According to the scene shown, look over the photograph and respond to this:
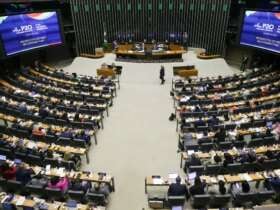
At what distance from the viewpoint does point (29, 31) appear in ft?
78.0

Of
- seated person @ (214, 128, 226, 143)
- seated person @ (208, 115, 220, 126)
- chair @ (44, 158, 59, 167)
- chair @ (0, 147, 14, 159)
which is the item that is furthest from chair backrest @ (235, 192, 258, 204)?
chair @ (0, 147, 14, 159)

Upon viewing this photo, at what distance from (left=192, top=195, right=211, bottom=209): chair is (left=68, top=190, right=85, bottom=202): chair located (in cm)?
410

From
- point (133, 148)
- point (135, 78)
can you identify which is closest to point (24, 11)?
point (135, 78)

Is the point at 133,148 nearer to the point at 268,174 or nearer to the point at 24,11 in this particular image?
the point at 268,174

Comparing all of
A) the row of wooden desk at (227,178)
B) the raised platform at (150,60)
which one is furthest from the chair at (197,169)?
the raised platform at (150,60)

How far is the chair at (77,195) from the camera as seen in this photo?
37.5 ft

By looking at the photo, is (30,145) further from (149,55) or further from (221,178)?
(149,55)

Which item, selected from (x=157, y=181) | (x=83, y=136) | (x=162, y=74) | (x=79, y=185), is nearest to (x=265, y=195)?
(x=157, y=181)

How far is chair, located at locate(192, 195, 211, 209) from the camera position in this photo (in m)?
11.2

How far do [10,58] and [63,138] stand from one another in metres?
12.8

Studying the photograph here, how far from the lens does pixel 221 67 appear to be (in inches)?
1076

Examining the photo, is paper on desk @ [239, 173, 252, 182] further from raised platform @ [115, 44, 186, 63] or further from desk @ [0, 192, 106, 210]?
raised platform @ [115, 44, 186, 63]

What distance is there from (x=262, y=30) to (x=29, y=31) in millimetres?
17356

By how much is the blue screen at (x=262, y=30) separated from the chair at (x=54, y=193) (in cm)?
1794
